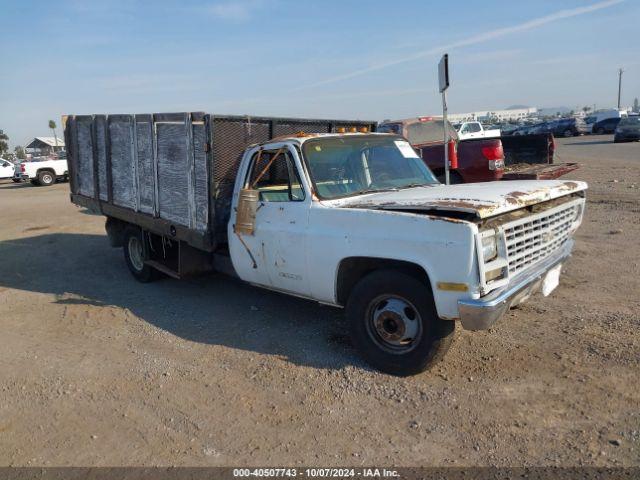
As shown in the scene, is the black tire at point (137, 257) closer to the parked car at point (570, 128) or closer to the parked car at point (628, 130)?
the parked car at point (628, 130)

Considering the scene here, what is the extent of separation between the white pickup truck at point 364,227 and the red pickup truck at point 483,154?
3905 mm

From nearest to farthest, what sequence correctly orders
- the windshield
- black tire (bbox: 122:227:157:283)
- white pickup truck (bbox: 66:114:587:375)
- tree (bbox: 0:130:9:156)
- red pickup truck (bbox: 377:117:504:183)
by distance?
white pickup truck (bbox: 66:114:587:375) < the windshield < black tire (bbox: 122:227:157:283) < red pickup truck (bbox: 377:117:504:183) < tree (bbox: 0:130:9:156)

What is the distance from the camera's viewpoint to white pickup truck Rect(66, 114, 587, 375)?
12.2 feet

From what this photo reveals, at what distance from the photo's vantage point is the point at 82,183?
8.51 m

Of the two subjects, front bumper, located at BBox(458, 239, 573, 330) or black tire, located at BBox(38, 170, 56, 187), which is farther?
black tire, located at BBox(38, 170, 56, 187)

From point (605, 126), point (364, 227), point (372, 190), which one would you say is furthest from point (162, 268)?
point (605, 126)

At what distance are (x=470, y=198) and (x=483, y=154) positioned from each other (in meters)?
7.38

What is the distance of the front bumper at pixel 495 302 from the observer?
3570 millimetres

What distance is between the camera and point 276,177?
17.5 ft

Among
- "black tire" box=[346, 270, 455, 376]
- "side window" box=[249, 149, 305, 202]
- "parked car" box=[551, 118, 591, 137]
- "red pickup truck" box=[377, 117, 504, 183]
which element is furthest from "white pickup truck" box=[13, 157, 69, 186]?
"parked car" box=[551, 118, 591, 137]

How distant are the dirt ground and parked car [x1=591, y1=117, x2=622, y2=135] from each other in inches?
1675

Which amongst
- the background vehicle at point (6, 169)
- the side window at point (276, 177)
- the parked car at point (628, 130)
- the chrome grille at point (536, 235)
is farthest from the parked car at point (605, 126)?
the side window at point (276, 177)

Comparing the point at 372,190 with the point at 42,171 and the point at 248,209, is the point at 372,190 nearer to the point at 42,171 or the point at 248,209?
the point at 248,209

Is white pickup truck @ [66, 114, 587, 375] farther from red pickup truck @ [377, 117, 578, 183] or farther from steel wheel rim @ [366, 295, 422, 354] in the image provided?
red pickup truck @ [377, 117, 578, 183]
